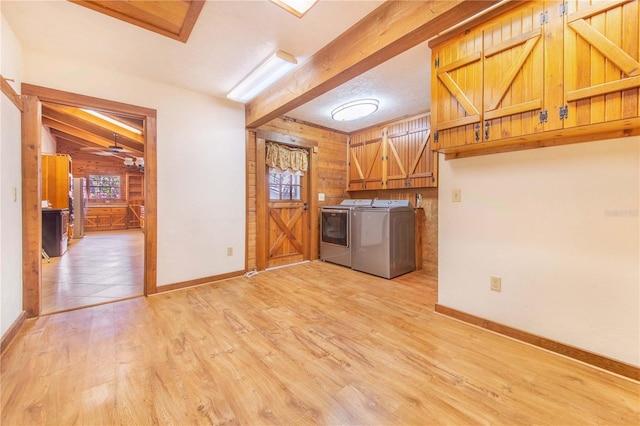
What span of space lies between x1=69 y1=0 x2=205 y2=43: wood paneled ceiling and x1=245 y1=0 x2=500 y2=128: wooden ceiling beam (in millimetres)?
1016

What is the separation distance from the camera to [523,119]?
66.6 inches

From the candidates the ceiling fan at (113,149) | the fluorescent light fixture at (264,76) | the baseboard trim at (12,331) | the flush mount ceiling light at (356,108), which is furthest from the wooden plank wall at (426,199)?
the ceiling fan at (113,149)

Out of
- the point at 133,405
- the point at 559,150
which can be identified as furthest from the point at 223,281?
the point at 559,150

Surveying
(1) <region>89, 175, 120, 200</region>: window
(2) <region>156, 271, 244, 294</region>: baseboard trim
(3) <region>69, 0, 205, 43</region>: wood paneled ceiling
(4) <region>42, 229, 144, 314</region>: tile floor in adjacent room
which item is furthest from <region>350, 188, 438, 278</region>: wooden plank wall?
(1) <region>89, 175, 120, 200</region>: window

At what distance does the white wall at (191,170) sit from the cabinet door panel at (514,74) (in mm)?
2982

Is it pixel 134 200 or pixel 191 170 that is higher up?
pixel 191 170

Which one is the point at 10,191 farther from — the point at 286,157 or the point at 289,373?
the point at 286,157

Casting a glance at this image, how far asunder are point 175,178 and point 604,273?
4001mm

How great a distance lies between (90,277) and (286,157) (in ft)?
10.9

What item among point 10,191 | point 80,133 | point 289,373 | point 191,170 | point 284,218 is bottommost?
point 289,373

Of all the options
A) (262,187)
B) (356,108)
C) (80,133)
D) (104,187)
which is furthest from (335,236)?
(104,187)

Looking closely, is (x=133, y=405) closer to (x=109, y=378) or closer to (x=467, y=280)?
(x=109, y=378)

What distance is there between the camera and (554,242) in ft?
5.97

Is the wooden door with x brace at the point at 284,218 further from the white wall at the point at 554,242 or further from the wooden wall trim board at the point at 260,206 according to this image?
the white wall at the point at 554,242
